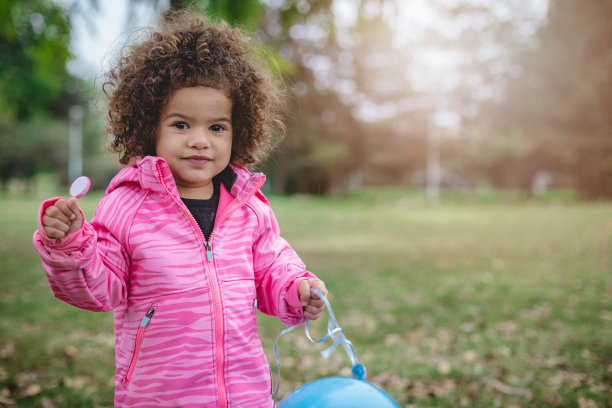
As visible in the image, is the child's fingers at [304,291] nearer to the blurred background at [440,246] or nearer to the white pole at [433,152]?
the blurred background at [440,246]

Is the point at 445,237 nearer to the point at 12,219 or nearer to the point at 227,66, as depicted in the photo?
the point at 227,66

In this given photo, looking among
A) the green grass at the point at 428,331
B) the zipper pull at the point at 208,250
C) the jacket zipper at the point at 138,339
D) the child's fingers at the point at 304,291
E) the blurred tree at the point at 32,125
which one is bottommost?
the green grass at the point at 428,331

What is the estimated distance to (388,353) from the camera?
14.7ft

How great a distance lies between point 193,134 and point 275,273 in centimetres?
59

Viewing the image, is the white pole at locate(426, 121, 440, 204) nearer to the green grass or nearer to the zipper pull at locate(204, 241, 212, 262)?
the green grass

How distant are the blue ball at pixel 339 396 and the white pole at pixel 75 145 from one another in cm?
3870

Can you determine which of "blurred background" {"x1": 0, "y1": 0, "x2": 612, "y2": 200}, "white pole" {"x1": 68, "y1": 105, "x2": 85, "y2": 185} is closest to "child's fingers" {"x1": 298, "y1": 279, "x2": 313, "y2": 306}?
"blurred background" {"x1": 0, "y1": 0, "x2": 612, "y2": 200}

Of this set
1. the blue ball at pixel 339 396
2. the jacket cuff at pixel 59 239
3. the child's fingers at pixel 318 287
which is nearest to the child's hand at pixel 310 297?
the child's fingers at pixel 318 287

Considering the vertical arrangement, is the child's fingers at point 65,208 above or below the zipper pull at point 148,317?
above

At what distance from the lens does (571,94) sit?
81.0 ft

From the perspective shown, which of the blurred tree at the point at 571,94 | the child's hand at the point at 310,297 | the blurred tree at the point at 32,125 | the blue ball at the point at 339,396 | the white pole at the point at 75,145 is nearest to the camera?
the blue ball at the point at 339,396

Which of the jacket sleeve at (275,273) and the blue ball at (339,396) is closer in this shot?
the blue ball at (339,396)

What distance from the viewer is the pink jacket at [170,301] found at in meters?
1.65

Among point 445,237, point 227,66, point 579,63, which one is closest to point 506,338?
point 227,66
